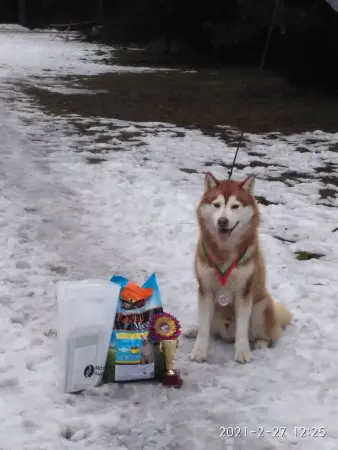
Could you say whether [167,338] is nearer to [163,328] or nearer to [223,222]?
[163,328]

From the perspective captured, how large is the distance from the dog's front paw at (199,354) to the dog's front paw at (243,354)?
196 mm

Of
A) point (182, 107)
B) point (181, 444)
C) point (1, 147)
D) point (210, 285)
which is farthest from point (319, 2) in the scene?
point (181, 444)

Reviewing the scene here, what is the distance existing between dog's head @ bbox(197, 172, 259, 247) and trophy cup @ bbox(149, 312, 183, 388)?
61 centimetres

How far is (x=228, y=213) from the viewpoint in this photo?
3426mm

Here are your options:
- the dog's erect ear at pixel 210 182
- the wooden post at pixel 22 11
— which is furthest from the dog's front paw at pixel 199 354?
the wooden post at pixel 22 11

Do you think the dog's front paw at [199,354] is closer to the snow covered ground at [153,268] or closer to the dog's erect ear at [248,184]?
the snow covered ground at [153,268]

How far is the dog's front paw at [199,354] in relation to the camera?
362 cm

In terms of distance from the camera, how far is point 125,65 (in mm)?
20609

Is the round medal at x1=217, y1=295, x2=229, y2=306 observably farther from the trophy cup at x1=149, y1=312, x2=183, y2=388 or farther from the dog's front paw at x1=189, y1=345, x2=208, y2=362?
the trophy cup at x1=149, y1=312, x2=183, y2=388

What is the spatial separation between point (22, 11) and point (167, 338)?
38373 mm

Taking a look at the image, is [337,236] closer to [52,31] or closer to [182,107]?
[182,107]

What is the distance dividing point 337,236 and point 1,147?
5111 millimetres
